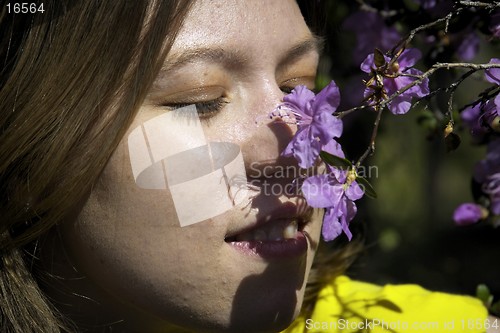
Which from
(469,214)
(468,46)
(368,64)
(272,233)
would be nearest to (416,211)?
(468,46)

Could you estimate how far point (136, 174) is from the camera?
157cm

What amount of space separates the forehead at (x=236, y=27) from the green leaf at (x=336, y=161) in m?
0.31

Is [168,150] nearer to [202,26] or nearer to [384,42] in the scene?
[202,26]

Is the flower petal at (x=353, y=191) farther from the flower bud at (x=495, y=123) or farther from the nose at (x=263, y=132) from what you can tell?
the flower bud at (x=495, y=123)

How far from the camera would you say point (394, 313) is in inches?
77.4

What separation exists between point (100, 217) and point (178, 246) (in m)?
0.18

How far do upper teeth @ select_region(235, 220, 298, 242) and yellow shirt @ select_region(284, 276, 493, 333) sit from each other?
17.3 inches

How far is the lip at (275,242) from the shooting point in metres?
1.58

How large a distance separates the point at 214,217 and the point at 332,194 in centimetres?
27

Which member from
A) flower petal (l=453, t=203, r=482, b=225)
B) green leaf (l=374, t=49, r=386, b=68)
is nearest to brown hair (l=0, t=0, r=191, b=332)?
green leaf (l=374, t=49, r=386, b=68)

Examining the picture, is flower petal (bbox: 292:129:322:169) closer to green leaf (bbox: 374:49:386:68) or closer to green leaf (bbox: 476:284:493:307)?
green leaf (bbox: 374:49:386:68)

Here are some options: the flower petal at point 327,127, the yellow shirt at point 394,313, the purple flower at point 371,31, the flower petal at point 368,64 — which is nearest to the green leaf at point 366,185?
the flower petal at point 327,127

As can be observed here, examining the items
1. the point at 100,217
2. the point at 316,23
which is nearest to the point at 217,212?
the point at 100,217

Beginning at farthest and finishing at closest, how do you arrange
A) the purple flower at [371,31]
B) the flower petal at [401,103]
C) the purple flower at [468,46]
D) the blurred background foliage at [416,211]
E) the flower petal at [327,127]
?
the blurred background foliage at [416,211], the purple flower at [371,31], the purple flower at [468,46], the flower petal at [401,103], the flower petal at [327,127]
